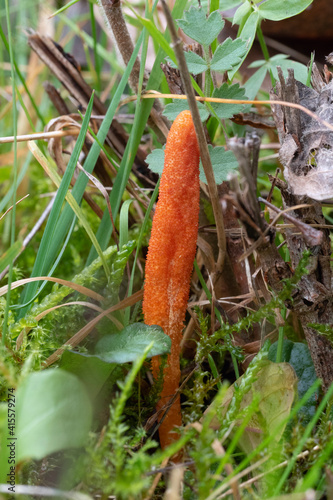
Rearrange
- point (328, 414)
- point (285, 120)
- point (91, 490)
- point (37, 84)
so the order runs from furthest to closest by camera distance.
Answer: point (37, 84) < point (285, 120) < point (328, 414) < point (91, 490)

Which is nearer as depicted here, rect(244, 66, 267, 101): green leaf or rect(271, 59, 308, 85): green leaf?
rect(271, 59, 308, 85): green leaf

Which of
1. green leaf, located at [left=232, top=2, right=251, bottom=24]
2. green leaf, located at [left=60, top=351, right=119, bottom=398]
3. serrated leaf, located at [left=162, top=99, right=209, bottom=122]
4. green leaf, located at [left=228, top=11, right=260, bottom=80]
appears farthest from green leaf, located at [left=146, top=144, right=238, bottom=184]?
green leaf, located at [left=60, top=351, right=119, bottom=398]

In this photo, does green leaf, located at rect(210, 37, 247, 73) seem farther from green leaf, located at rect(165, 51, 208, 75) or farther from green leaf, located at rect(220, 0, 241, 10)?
green leaf, located at rect(220, 0, 241, 10)

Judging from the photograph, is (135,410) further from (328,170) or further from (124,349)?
(328,170)

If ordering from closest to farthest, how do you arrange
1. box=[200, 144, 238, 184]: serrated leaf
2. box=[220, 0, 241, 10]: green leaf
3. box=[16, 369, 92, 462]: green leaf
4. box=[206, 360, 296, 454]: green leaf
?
box=[16, 369, 92, 462]: green leaf, box=[206, 360, 296, 454]: green leaf, box=[200, 144, 238, 184]: serrated leaf, box=[220, 0, 241, 10]: green leaf

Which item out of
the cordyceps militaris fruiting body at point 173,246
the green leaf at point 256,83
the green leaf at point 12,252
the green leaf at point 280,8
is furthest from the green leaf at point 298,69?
the green leaf at point 12,252

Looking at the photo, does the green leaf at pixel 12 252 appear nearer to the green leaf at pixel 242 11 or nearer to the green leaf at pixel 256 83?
the green leaf at pixel 242 11

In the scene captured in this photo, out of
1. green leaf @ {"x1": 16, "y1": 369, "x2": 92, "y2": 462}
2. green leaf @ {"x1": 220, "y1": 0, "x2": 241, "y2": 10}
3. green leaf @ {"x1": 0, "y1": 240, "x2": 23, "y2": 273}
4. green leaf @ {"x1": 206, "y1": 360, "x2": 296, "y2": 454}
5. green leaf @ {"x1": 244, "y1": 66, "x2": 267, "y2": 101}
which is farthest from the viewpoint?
green leaf @ {"x1": 244, "y1": 66, "x2": 267, "y2": 101}

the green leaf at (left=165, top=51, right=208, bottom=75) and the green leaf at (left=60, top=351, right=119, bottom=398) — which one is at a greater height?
the green leaf at (left=165, top=51, right=208, bottom=75)

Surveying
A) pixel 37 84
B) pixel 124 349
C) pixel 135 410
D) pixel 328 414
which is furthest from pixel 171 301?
pixel 37 84
